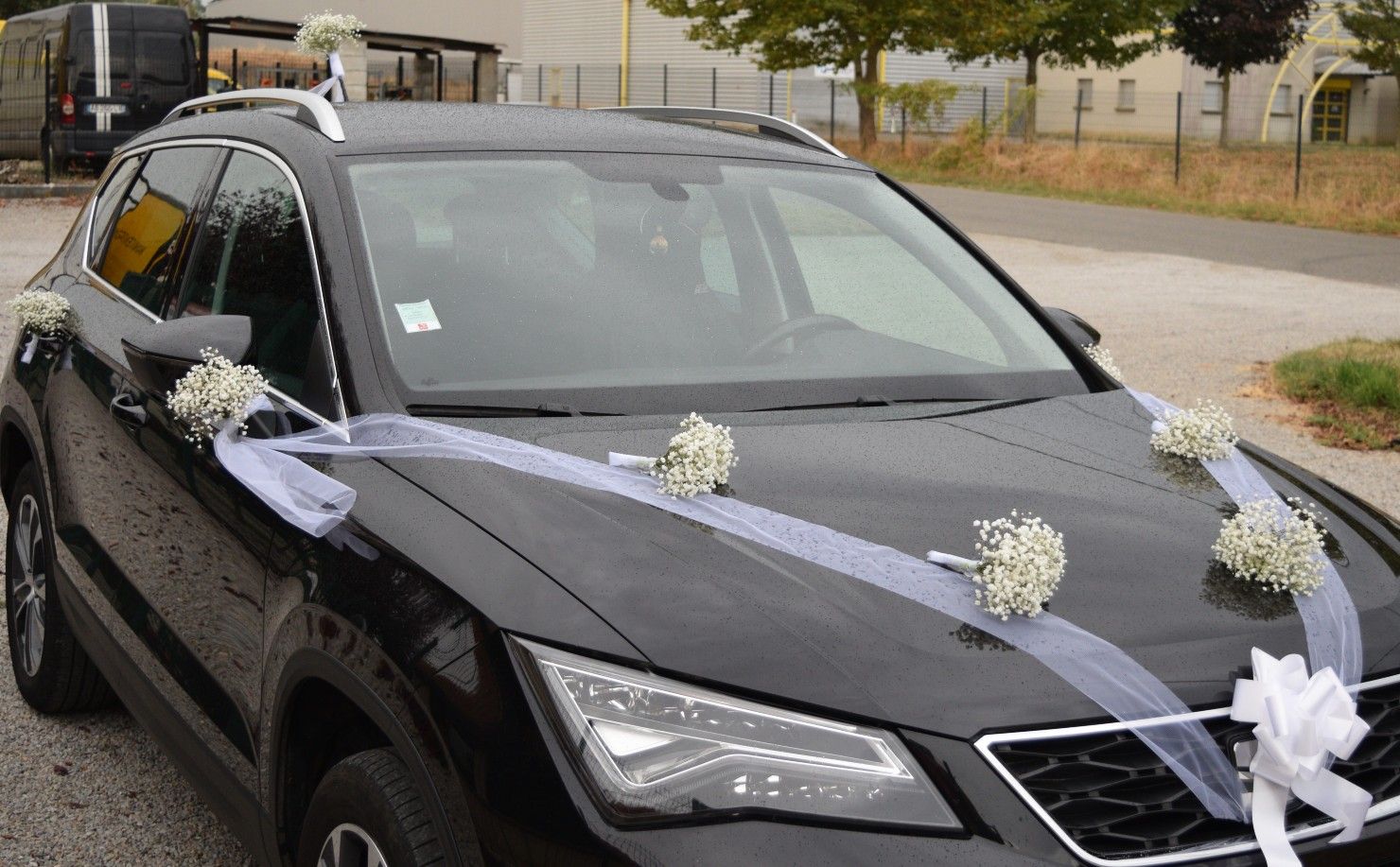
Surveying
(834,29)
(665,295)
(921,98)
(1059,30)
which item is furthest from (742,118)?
(1059,30)

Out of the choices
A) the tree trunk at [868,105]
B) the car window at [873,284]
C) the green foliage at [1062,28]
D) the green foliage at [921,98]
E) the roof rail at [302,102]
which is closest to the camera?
the roof rail at [302,102]

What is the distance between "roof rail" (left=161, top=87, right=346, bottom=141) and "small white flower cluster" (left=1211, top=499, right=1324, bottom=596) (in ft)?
6.87

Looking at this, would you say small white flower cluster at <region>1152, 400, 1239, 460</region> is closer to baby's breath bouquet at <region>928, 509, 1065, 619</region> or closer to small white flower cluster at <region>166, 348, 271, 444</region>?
baby's breath bouquet at <region>928, 509, 1065, 619</region>

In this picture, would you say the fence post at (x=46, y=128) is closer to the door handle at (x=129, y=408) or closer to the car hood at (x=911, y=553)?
the door handle at (x=129, y=408)

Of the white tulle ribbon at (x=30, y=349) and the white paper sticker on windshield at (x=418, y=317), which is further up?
the white paper sticker on windshield at (x=418, y=317)

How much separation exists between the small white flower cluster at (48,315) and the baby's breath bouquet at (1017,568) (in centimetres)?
293

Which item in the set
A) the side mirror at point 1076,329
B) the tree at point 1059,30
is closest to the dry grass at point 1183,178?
the tree at point 1059,30

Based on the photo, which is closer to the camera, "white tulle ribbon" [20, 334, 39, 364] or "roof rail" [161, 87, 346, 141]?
"roof rail" [161, 87, 346, 141]

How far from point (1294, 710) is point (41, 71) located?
25.4m

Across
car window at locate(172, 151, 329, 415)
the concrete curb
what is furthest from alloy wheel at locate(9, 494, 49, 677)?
the concrete curb

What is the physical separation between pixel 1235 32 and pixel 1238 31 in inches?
3.5

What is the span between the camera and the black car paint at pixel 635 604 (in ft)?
6.96

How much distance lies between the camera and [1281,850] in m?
2.13

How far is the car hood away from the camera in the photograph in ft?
7.08
